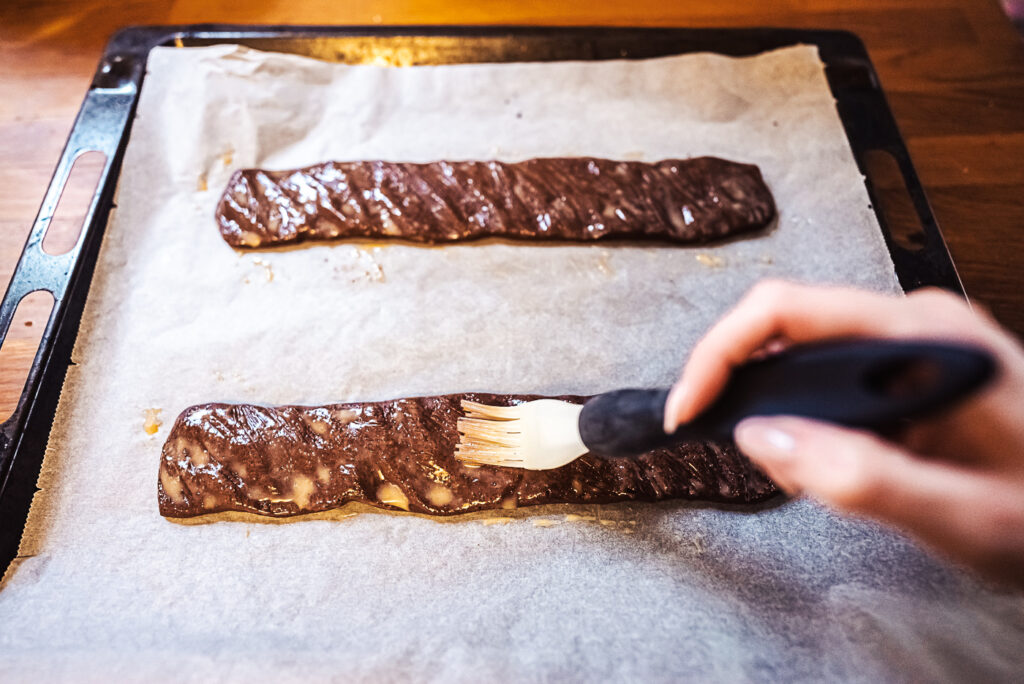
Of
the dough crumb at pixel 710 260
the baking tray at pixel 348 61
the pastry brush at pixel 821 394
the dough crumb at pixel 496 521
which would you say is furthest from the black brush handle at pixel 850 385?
the baking tray at pixel 348 61

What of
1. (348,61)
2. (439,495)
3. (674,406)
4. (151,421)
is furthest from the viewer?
(348,61)

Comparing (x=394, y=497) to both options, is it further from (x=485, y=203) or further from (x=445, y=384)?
(x=485, y=203)

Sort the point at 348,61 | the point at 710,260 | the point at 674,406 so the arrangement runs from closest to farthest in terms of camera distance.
→ the point at 674,406, the point at 710,260, the point at 348,61

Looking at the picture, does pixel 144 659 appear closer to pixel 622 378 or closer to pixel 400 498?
pixel 400 498

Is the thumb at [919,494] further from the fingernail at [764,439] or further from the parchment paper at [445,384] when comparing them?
the parchment paper at [445,384]

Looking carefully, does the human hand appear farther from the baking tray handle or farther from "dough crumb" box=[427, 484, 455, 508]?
the baking tray handle

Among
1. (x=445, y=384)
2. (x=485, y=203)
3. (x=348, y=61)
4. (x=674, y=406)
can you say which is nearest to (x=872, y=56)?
(x=485, y=203)
